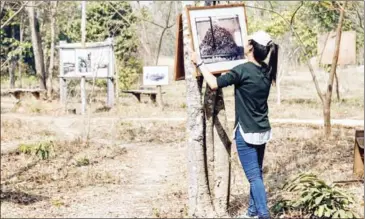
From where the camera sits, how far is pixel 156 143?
39.5 ft

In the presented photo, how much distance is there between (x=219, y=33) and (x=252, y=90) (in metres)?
0.56

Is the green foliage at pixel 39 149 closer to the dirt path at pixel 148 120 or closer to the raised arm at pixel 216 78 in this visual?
the dirt path at pixel 148 120

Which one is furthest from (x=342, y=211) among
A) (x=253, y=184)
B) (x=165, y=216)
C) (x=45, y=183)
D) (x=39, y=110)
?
(x=39, y=110)

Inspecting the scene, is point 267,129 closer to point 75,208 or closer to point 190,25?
point 190,25

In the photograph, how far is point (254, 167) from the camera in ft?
12.4

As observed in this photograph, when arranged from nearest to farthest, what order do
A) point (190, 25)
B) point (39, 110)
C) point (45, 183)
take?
point (190, 25)
point (45, 183)
point (39, 110)

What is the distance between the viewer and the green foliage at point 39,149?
9.96 m

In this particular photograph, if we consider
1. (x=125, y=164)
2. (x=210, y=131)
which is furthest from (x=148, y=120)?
(x=210, y=131)

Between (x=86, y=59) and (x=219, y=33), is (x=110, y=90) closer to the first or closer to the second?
(x=86, y=59)

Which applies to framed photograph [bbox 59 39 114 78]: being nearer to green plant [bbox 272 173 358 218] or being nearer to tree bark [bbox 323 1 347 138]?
tree bark [bbox 323 1 347 138]

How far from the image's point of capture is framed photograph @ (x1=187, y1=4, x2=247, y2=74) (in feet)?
13.0

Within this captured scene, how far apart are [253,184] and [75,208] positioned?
139 inches

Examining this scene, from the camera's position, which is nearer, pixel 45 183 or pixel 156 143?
pixel 45 183

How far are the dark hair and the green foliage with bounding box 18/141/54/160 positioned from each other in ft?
22.7
